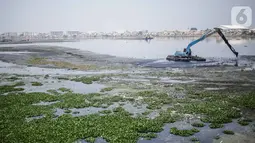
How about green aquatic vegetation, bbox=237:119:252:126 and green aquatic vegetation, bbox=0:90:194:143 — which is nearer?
green aquatic vegetation, bbox=0:90:194:143

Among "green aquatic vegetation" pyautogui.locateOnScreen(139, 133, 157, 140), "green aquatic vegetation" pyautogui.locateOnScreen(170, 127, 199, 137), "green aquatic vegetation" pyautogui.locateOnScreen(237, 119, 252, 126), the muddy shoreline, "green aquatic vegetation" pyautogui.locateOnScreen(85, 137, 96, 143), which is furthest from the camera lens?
Answer: "green aquatic vegetation" pyautogui.locateOnScreen(237, 119, 252, 126)

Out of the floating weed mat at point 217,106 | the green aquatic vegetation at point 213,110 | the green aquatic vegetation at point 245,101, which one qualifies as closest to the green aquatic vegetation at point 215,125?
the floating weed mat at point 217,106

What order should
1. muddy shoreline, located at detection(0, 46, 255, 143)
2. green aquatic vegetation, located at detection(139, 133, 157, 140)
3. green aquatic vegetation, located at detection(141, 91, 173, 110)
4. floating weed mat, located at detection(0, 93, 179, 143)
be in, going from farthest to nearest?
green aquatic vegetation, located at detection(141, 91, 173, 110), muddy shoreline, located at detection(0, 46, 255, 143), green aquatic vegetation, located at detection(139, 133, 157, 140), floating weed mat, located at detection(0, 93, 179, 143)

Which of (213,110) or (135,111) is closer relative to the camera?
(213,110)

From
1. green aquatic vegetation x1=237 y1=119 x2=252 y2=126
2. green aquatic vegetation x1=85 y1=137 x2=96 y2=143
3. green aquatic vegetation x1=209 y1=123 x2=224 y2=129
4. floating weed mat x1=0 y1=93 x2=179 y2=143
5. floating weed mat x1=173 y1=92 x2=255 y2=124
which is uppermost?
floating weed mat x1=173 y1=92 x2=255 y2=124

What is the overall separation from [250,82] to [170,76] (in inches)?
541

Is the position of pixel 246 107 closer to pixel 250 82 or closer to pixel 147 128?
pixel 147 128

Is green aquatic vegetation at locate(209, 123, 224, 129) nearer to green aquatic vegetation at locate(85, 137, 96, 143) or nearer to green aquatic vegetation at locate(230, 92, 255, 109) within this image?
green aquatic vegetation at locate(230, 92, 255, 109)

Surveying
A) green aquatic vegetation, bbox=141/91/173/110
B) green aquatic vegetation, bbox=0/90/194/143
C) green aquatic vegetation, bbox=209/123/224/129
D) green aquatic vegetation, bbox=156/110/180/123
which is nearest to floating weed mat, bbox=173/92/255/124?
green aquatic vegetation, bbox=209/123/224/129

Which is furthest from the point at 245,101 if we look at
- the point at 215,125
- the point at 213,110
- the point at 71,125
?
the point at 71,125

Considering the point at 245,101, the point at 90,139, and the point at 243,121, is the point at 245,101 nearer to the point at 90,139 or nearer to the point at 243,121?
the point at 243,121

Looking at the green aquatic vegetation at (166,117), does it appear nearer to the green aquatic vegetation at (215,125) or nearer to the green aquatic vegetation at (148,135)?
the green aquatic vegetation at (148,135)

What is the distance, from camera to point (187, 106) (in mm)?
26000

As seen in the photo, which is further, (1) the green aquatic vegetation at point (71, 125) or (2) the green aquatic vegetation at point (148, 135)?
(2) the green aquatic vegetation at point (148, 135)
